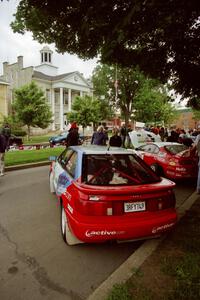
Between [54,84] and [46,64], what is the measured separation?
28.3 ft

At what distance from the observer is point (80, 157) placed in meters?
3.81

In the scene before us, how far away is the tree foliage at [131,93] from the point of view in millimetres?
38125

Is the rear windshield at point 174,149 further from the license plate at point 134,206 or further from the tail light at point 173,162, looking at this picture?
the license plate at point 134,206

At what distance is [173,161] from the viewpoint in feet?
23.7

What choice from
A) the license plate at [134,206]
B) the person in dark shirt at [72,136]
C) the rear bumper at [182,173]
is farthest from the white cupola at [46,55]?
the license plate at [134,206]

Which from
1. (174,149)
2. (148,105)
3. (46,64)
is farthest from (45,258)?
(46,64)

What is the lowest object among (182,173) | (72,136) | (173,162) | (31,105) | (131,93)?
(182,173)

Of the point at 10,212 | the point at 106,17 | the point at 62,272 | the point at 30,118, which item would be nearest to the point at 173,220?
Result: the point at 62,272

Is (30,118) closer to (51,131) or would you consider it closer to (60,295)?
(51,131)

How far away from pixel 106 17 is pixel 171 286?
4407mm

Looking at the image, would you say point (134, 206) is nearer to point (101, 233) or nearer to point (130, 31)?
point (101, 233)

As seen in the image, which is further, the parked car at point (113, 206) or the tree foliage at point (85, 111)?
the tree foliage at point (85, 111)

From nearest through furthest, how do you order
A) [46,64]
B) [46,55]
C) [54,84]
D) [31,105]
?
[31,105], [54,84], [46,64], [46,55]

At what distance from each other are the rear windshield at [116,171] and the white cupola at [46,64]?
51.7m
